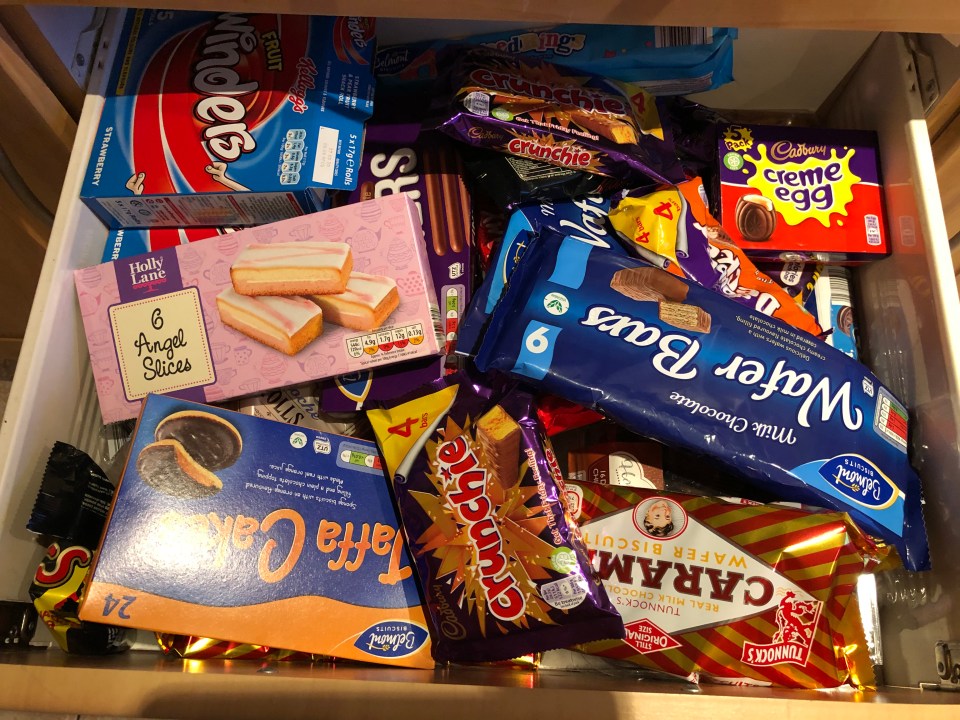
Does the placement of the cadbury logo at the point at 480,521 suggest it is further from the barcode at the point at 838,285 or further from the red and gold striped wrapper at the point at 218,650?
the barcode at the point at 838,285

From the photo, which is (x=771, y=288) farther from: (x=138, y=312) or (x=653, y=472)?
(x=138, y=312)

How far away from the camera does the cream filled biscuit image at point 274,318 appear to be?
902mm

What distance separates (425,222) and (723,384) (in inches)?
19.4

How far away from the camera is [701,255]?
994mm

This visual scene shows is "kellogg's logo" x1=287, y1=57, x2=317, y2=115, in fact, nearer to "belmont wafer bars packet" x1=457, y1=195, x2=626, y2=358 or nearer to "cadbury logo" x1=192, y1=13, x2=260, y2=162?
"cadbury logo" x1=192, y1=13, x2=260, y2=162

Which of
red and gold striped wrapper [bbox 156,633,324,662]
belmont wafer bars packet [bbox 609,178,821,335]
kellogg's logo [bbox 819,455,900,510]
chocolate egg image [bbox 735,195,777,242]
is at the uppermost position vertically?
chocolate egg image [bbox 735,195,777,242]

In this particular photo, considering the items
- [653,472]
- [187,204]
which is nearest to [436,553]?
[653,472]

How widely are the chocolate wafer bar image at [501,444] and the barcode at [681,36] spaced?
636 millimetres

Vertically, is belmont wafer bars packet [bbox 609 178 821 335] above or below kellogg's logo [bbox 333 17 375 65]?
below

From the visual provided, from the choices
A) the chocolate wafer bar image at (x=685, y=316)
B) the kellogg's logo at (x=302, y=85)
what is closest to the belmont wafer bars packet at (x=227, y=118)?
the kellogg's logo at (x=302, y=85)

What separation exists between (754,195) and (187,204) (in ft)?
2.81

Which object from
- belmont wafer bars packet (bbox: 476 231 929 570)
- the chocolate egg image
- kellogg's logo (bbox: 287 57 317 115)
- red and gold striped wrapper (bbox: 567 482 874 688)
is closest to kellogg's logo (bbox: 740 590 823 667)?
red and gold striped wrapper (bbox: 567 482 874 688)

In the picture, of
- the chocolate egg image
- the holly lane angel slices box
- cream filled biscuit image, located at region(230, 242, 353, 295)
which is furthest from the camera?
the chocolate egg image

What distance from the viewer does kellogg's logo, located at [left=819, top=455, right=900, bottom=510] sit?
2.81ft
